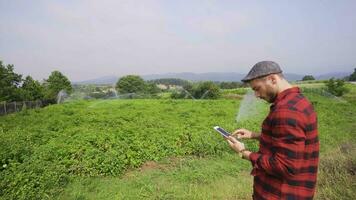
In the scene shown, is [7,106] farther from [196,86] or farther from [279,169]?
[279,169]

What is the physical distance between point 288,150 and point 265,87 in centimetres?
40

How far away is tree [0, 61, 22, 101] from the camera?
83.5ft

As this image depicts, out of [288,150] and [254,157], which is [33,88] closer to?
[254,157]

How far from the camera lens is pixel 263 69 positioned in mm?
1967

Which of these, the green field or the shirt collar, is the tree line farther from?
the shirt collar

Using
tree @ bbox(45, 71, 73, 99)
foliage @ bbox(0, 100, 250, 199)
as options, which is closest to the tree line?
tree @ bbox(45, 71, 73, 99)

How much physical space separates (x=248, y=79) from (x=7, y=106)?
72.3 feet

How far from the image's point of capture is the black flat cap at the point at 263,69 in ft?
6.43

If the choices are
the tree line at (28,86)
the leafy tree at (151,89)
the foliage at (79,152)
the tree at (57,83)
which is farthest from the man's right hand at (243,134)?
the leafy tree at (151,89)

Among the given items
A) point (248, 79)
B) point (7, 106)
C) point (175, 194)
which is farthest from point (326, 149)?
point (7, 106)

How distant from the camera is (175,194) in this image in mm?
4371

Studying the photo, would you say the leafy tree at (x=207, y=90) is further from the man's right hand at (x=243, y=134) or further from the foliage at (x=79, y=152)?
the man's right hand at (x=243, y=134)

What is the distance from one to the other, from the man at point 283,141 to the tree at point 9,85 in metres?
26.3

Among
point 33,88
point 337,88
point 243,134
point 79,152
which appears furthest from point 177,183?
point 33,88
